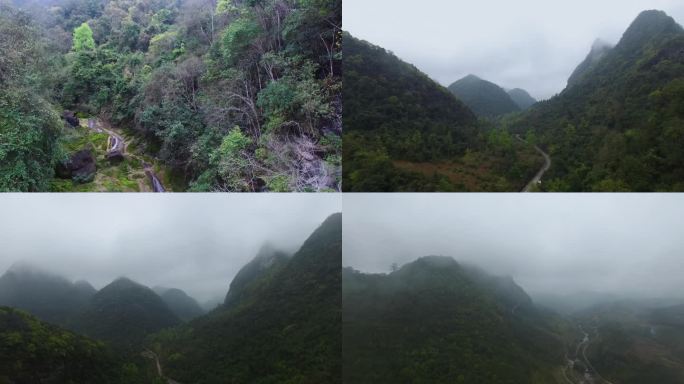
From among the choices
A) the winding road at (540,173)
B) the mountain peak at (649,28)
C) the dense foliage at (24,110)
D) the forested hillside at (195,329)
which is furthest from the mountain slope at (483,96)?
the dense foliage at (24,110)

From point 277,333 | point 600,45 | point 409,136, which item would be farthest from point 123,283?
point 600,45

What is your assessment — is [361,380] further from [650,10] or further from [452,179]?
[650,10]

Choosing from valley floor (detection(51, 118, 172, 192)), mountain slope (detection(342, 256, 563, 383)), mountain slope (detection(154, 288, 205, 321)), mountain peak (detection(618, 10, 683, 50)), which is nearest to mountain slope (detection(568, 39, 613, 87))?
mountain peak (detection(618, 10, 683, 50))

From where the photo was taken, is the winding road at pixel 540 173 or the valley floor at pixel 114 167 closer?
the winding road at pixel 540 173

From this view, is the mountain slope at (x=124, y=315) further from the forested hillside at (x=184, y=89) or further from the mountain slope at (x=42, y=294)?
the forested hillside at (x=184, y=89)

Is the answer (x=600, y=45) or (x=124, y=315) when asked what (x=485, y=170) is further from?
(x=124, y=315)

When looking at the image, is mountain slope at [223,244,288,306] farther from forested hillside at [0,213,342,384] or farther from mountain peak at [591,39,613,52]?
mountain peak at [591,39,613,52]

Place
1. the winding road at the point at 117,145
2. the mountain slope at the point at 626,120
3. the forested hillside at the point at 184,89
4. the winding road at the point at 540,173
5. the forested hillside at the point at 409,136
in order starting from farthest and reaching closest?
the winding road at the point at 117,145 → the forested hillside at the point at 184,89 → the forested hillside at the point at 409,136 → the winding road at the point at 540,173 → the mountain slope at the point at 626,120
